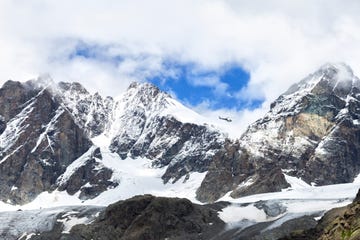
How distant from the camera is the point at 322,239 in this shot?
15562 cm

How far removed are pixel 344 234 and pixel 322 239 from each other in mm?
A: 12079

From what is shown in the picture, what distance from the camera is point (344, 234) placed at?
5669 inches

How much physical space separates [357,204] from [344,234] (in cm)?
992

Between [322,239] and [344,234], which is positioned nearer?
[344,234]

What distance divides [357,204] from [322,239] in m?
10.2

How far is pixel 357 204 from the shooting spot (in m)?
152
